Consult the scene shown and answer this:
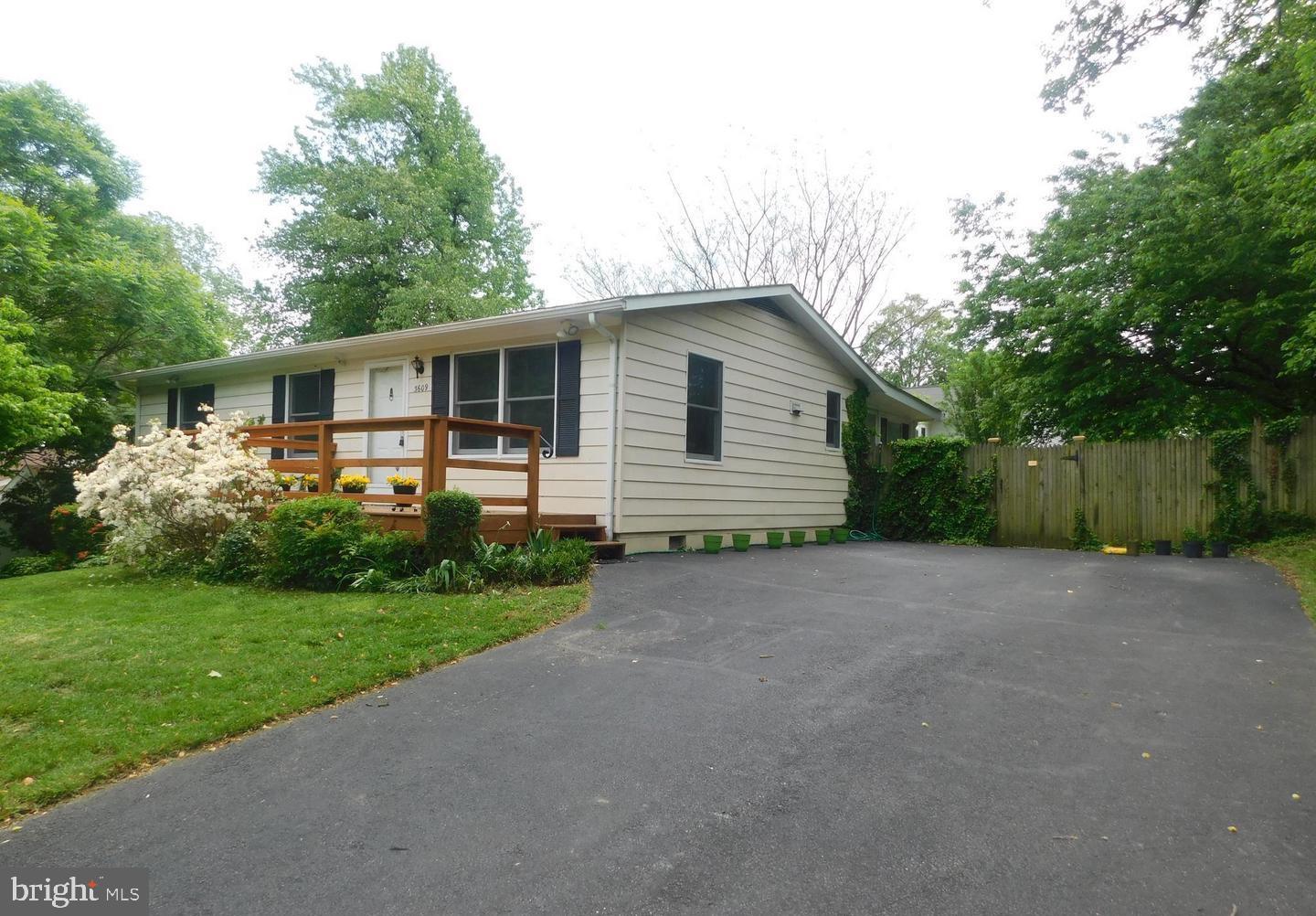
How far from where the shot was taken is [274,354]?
1152 centimetres

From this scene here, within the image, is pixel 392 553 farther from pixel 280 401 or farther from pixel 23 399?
pixel 23 399

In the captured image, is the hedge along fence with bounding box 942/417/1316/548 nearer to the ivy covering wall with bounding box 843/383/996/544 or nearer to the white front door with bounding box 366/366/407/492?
the ivy covering wall with bounding box 843/383/996/544

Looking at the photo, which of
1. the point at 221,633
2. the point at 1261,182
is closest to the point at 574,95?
the point at 1261,182

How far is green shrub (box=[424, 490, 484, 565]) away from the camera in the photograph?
6.29m

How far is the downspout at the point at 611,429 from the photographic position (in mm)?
8531

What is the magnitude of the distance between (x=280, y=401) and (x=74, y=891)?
1166 cm

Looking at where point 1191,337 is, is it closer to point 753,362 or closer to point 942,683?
point 753,362

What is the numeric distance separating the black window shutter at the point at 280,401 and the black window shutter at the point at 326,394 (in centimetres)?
111

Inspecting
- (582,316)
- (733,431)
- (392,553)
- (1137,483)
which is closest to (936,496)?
(1137,483)

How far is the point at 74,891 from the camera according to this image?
215 centimetres

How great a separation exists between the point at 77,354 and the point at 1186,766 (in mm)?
19255

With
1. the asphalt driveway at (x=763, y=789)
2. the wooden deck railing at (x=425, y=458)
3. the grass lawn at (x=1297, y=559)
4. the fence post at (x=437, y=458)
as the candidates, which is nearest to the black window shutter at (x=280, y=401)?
the wooden deck railing at (x=425, y=458)

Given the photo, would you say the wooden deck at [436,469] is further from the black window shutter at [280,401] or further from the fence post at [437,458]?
the black window shutter at [280,401]

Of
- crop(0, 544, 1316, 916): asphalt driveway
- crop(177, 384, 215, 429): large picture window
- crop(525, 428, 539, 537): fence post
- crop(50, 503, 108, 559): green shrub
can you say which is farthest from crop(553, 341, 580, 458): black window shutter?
crop(177, 384, 215, 429): large picture window
